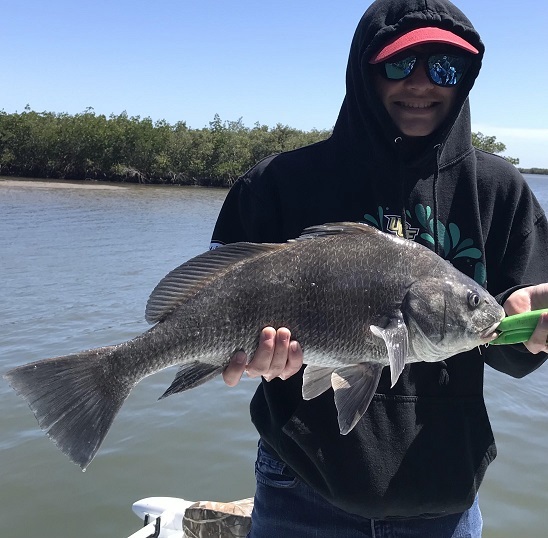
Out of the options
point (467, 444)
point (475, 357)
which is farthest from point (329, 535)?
point (475, 357)

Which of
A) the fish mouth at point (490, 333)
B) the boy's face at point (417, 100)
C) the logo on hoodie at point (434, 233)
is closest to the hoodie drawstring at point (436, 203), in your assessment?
the logo on hoodie at point (434, 233)

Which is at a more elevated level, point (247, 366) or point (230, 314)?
point (230, 314)

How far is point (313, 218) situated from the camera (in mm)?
2602

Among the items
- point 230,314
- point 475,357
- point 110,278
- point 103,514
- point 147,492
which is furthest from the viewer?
point 110,278

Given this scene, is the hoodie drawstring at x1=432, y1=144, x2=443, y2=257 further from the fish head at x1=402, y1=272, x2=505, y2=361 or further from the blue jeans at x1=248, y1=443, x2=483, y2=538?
the blue jeans at x1=248, y1=443, x2=483, y2=538

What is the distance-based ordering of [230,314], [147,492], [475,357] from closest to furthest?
[230,314] → [475,357] → [147,492]

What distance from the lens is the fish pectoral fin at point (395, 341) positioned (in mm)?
2168

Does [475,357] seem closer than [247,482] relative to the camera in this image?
Yes

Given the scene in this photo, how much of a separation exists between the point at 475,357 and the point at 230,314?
1111 millimetres

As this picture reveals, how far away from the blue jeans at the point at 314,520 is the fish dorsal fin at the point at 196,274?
83 centimetres

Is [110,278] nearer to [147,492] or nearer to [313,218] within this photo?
[147,492]

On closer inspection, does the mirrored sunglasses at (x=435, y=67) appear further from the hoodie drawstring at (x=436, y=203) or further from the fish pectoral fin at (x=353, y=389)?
the fish pectoral fin at (x=353, y=389)

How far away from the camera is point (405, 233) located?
2.60 m

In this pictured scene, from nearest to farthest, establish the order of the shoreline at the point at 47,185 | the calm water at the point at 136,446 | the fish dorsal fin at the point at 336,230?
the fish dorsal fin at the point at 336,230
the calm water at the point at 136,446
the shoreline at the point at 47,185
